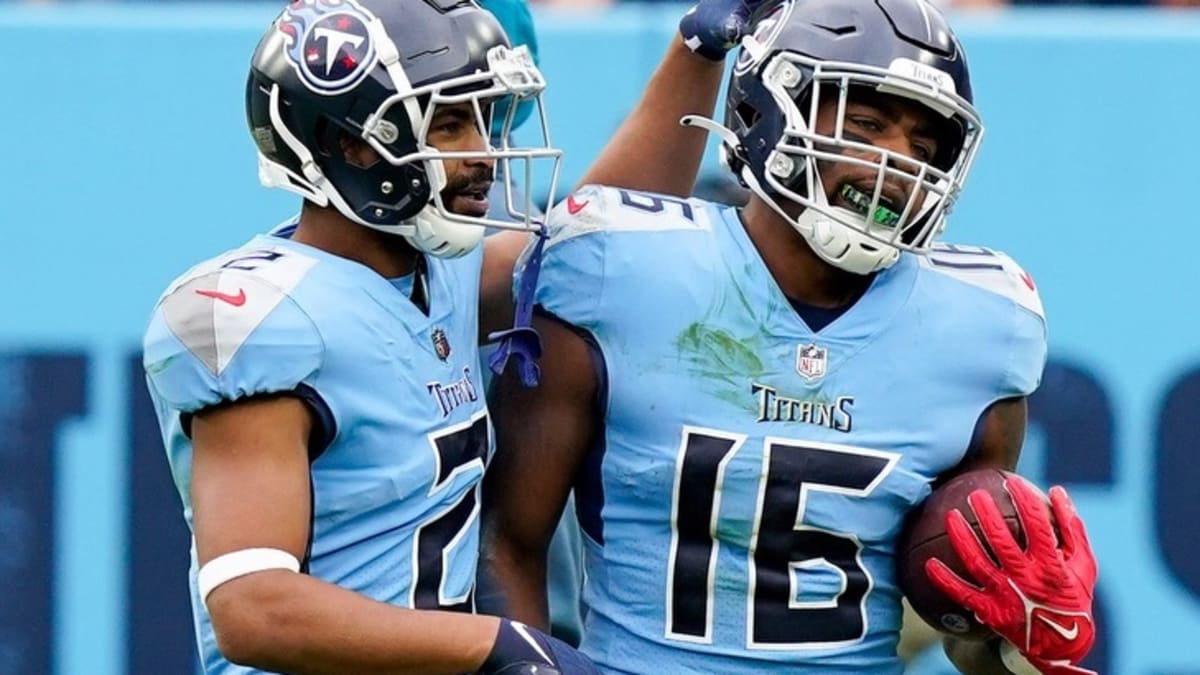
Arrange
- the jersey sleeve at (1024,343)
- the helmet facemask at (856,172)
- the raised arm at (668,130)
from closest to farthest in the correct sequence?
the helmet facemask at (856,172) < the jersey sleeve at (1024,343) < the raised arm at (668,130)

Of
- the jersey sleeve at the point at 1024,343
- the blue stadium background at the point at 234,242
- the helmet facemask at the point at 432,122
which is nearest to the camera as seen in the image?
the helmet facemask at the point at 432,122

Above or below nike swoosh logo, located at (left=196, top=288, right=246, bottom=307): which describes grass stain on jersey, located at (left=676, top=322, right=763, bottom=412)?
below

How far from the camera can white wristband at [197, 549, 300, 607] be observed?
7.79ft

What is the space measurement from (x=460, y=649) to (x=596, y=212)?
2.14 feet

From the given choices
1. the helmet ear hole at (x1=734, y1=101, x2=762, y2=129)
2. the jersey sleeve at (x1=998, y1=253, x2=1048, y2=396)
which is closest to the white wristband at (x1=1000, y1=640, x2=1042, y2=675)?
the jersey sleeve at (x1=998, y1=253, x2=1048, y2=396)

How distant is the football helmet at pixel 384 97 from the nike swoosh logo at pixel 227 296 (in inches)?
7.2

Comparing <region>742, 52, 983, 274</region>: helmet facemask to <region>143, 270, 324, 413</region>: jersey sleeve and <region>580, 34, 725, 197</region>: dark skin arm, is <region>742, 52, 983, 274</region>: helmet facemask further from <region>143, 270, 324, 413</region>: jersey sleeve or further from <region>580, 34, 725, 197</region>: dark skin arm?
<region>143, 270, 324, 413</region>: jersey sleeve

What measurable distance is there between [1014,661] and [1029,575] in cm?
20

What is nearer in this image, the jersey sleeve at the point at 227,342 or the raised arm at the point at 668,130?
the jersey sleeve at the point at 227,342

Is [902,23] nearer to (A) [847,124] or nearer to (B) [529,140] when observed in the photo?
(A) [847,124]

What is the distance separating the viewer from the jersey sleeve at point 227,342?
2.42m

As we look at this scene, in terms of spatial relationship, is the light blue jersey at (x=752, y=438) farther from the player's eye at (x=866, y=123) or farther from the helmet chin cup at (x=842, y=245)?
Answer: the player's eye at (x=866, y=123)

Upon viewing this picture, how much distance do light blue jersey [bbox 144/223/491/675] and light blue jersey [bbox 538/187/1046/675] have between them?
20 centimetres

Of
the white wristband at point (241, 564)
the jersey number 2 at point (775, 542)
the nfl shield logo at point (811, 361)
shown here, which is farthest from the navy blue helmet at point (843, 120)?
the white wristband at point (241, 564)
